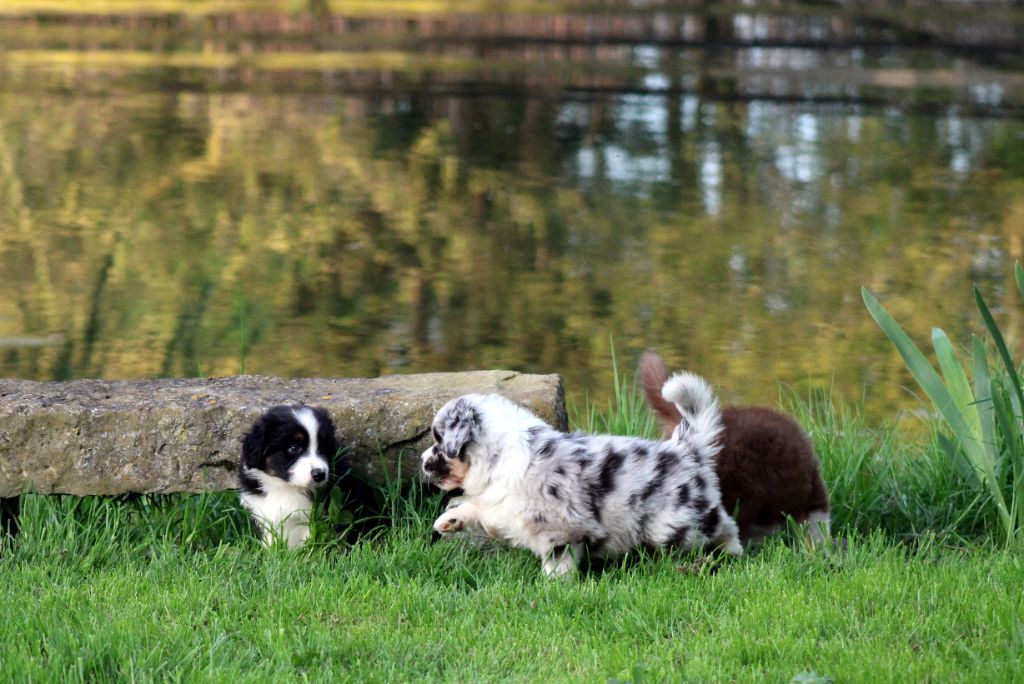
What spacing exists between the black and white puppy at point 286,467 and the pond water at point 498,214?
174 cm

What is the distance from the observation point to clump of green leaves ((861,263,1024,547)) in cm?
479

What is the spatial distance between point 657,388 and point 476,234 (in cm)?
632

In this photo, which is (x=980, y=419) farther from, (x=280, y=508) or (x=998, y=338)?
(x=280, y=508)

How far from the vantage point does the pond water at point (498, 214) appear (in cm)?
843

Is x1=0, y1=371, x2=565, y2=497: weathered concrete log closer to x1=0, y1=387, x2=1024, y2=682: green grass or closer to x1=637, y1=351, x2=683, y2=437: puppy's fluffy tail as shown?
x1=0, y1=387, x2=1024, y2=682: green grass

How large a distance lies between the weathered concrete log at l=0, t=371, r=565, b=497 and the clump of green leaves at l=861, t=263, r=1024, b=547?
136 centimetres

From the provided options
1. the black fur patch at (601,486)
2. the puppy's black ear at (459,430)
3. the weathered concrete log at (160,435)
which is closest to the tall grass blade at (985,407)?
the black fur patch at (601,486)

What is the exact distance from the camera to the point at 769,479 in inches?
190

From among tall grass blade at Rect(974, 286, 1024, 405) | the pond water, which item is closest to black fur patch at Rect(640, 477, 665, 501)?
tall grass blade at Rect(974, 286, 1024, 405)

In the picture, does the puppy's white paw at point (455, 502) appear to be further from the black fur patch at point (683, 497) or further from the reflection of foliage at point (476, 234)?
the reflection of foliage at point (476, 234)

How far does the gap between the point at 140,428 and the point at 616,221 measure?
7229mm

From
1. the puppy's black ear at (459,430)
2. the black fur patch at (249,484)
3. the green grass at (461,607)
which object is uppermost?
the puppy's black ear at (459,430)

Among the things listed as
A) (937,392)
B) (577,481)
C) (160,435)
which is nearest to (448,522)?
(577,481)

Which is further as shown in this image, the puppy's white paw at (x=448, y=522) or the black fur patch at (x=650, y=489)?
the puppy's white paw at (x=448, y=522)
